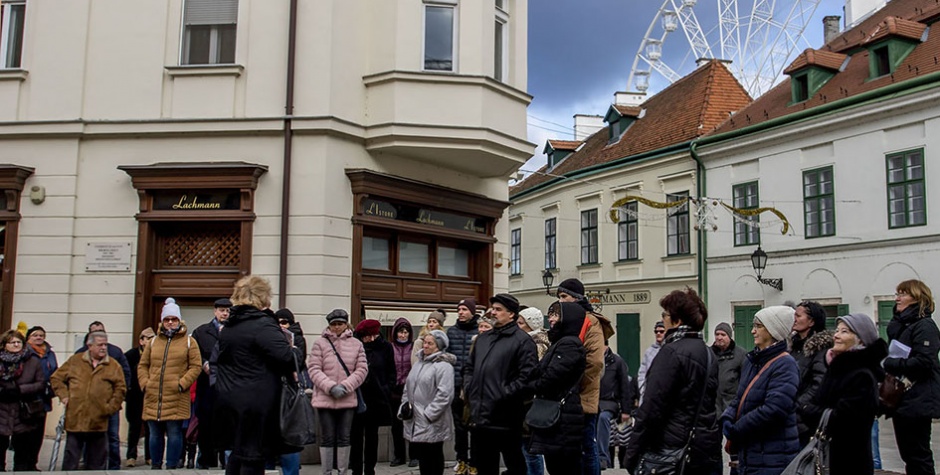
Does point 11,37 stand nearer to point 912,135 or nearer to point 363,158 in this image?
point 363,158

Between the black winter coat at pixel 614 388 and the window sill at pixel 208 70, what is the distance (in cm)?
699

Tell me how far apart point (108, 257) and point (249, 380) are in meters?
7.75

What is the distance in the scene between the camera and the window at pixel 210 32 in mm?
14438

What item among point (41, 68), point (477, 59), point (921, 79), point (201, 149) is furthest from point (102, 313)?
point (921, 79)

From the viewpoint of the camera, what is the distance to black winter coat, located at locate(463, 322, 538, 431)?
8156 mm

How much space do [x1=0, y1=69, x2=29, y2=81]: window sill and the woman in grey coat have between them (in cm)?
870

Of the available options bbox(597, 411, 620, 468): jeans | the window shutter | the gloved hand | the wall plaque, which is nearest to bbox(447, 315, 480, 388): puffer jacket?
the gloved hand

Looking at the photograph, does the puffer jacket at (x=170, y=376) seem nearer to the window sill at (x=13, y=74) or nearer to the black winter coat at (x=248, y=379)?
the black winter coat at (x=248, y=379)

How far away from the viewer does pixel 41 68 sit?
1445cm

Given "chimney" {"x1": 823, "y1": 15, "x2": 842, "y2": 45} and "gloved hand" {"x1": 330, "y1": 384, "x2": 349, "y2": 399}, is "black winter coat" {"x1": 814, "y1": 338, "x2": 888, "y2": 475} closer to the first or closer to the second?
"gloved hand" {"x1": 330, "y1": 384, "x2": 349, "y2": 399}

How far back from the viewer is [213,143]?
46.3 ft

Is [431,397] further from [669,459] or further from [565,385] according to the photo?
[669,459]

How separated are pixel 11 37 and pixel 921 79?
19572mm

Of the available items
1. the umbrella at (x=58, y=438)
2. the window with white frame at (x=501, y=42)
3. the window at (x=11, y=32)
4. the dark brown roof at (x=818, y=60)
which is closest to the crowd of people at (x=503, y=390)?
the umbrella at (x=58, y=438)
